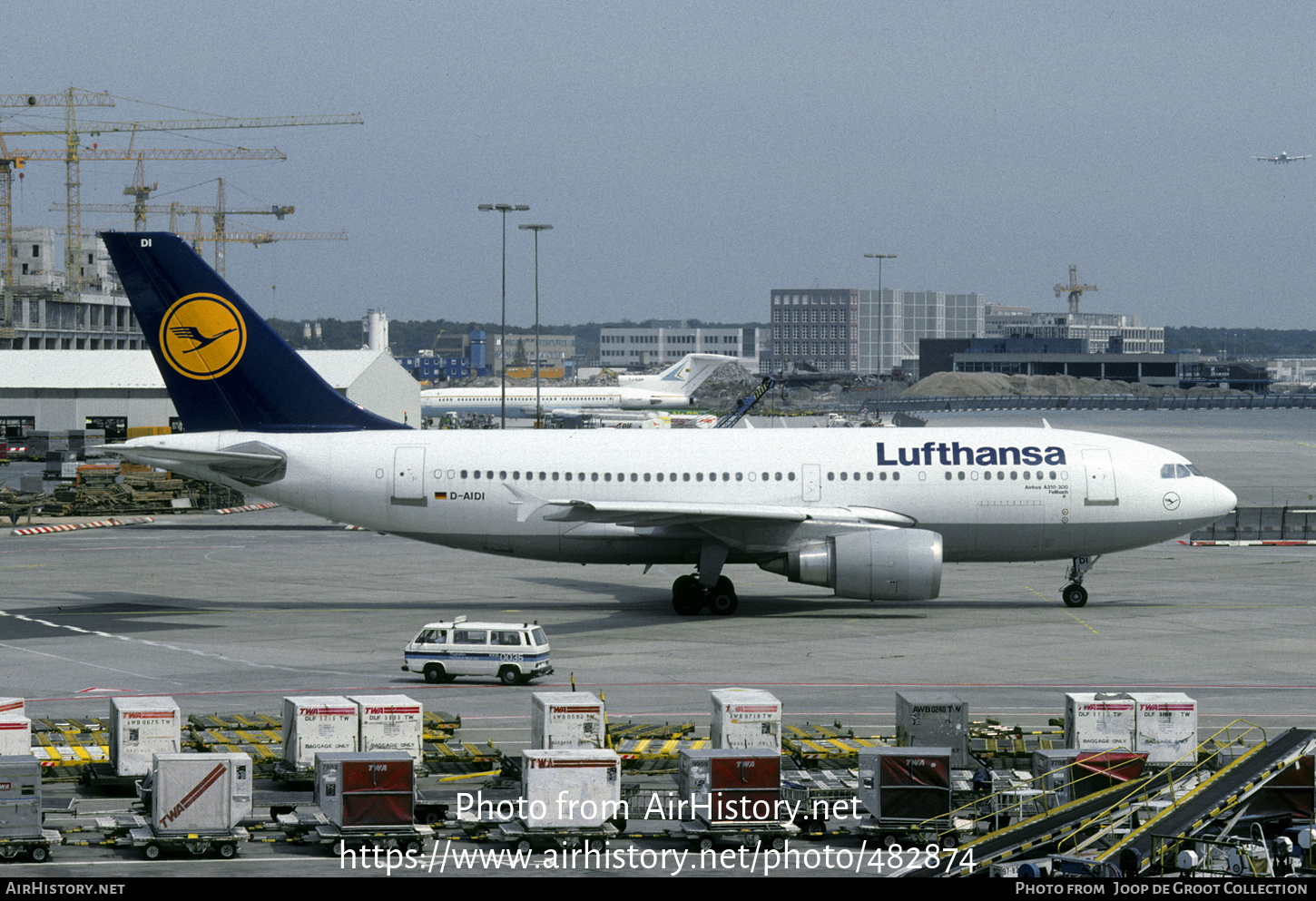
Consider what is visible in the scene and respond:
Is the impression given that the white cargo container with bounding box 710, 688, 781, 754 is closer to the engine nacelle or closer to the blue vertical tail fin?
the engine nacelle

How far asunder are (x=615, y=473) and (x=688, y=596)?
4.46 metres

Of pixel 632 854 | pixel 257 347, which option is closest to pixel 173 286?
pixel 257 347

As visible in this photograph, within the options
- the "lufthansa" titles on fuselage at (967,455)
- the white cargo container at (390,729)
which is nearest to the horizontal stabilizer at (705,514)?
the "lufthansa" titles on fuselage at (967,455)

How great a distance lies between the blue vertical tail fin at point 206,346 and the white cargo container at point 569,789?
26699mm

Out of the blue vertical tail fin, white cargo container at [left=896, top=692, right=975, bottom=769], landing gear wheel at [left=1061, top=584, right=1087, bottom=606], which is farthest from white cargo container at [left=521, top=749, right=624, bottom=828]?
landing gear wheel at [left=1061, top=584, right=1087, bottom=606]

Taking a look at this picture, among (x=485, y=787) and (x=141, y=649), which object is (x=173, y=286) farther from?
(x=485, y=787)

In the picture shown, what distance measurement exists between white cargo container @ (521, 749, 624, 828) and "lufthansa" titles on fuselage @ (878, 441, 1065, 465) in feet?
82.0

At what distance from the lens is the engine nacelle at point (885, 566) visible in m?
40.1

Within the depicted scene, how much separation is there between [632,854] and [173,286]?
31.0m

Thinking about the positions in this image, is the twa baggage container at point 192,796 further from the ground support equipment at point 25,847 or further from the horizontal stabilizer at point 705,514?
the horizontal stabilizer at point 705,514

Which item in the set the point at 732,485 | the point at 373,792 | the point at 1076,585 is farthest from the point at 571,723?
the point at 1076,585

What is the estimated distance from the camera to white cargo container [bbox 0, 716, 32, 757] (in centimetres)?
2197

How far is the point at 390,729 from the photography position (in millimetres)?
23828

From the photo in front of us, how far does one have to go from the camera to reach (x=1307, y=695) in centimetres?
3044
